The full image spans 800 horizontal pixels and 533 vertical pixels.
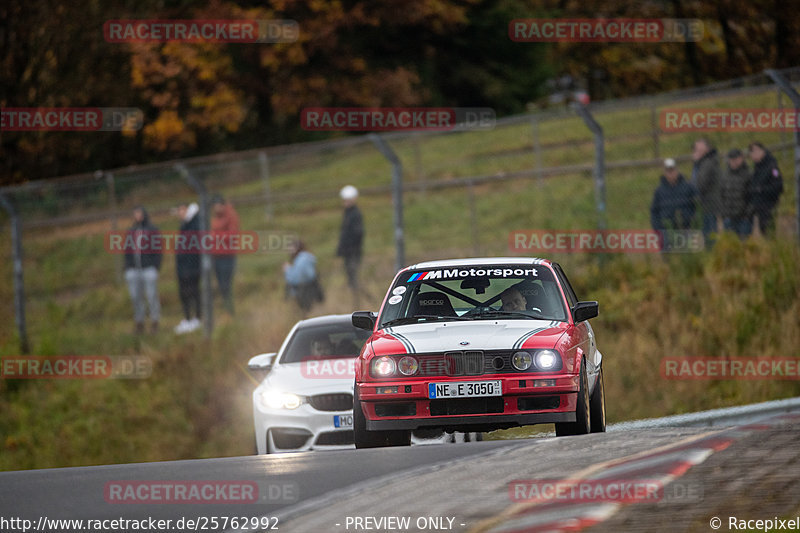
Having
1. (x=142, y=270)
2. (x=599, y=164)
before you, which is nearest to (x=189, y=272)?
(x=142, y=270)

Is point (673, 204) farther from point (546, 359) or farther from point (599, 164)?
point (546, 359)

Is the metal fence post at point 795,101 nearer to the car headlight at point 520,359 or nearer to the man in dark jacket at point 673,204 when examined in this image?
the man in dark jacket at point 673,204

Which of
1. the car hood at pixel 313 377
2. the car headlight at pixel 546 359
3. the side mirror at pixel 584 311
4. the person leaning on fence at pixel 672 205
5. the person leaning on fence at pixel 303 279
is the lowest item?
the car hood at pixel 313 377

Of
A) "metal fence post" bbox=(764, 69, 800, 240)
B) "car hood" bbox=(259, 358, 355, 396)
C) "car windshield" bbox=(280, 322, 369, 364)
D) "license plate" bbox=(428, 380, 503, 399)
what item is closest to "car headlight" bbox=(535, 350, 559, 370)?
"license plate" bbox=(428, 380, 503, 399)

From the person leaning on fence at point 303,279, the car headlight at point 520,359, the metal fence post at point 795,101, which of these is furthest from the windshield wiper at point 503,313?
the person leaning on fence at point 303,279

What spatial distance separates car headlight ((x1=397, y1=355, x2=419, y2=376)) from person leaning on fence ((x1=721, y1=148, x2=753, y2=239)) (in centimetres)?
1007

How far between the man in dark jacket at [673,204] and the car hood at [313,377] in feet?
23.4

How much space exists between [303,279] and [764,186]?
21.9 feet

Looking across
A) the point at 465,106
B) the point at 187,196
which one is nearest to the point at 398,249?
the point at 187,196

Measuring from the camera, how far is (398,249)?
18484mm

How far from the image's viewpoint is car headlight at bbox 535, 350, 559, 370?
8289 millimetres

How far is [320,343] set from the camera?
12.5 m

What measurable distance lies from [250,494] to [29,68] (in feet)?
94.3

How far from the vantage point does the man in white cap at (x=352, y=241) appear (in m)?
19.4
